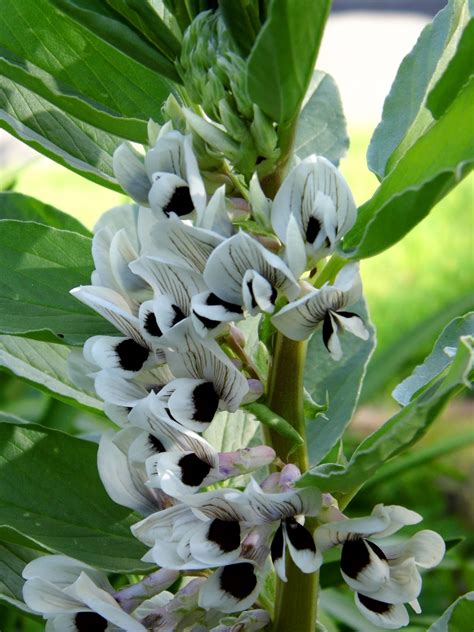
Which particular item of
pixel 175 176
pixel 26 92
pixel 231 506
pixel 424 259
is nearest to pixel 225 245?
pixel 175 176

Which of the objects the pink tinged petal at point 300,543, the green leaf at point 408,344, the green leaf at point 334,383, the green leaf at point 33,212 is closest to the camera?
the pink tinged petal at point 300,543

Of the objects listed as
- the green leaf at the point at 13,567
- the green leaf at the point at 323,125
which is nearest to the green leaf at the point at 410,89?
the green leaf at the point at 323,125

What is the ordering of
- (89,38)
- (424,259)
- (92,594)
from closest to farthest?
(92,594) → (89,38) → (424,259)

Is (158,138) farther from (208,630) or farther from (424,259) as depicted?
(424,259)

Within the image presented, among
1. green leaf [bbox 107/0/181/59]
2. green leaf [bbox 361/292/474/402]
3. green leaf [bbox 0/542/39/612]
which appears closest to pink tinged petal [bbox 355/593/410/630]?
green leaf [bbox 0/542/39/612]

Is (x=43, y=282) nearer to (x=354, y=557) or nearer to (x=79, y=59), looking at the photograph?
(x=79, y=59)

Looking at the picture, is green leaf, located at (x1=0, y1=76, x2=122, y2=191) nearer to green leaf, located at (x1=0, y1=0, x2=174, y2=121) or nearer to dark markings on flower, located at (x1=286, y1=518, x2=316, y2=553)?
green leaf, located at (x1=0, y1=0, x2=174, y2=121)

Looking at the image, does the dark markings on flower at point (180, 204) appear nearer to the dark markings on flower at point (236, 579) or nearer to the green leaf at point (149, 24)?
the green leaf at point (149, 24)
